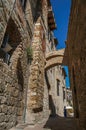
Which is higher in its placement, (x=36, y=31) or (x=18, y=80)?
(x=36, y=31)

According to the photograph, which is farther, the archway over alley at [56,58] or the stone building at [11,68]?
the archway over alley at [56,58]

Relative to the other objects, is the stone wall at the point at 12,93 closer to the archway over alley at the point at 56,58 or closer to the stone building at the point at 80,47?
the stone building at the point at 80,47

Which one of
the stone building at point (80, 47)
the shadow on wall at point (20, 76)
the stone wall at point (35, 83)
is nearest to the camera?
the stone building at point (80, 47)

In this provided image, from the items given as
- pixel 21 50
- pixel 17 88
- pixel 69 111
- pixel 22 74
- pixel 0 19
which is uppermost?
pixel 0 19

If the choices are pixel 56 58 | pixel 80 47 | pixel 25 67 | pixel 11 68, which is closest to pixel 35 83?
pixel 25 67

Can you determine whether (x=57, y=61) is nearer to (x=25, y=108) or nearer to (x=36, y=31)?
(x=36, y=31)

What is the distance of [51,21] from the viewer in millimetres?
11094

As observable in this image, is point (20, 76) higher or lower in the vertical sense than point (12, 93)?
higher

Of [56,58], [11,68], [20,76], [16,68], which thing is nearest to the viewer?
[11,68]

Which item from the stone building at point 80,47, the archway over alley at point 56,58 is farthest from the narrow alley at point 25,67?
the archway over alley at point 56,58

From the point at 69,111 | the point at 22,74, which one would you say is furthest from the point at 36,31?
the point at 69,111

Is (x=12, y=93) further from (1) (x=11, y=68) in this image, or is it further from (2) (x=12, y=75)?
(1) (x=11, y=68)

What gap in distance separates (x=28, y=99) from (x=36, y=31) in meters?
3.60

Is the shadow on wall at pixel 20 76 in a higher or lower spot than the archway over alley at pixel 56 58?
lower
